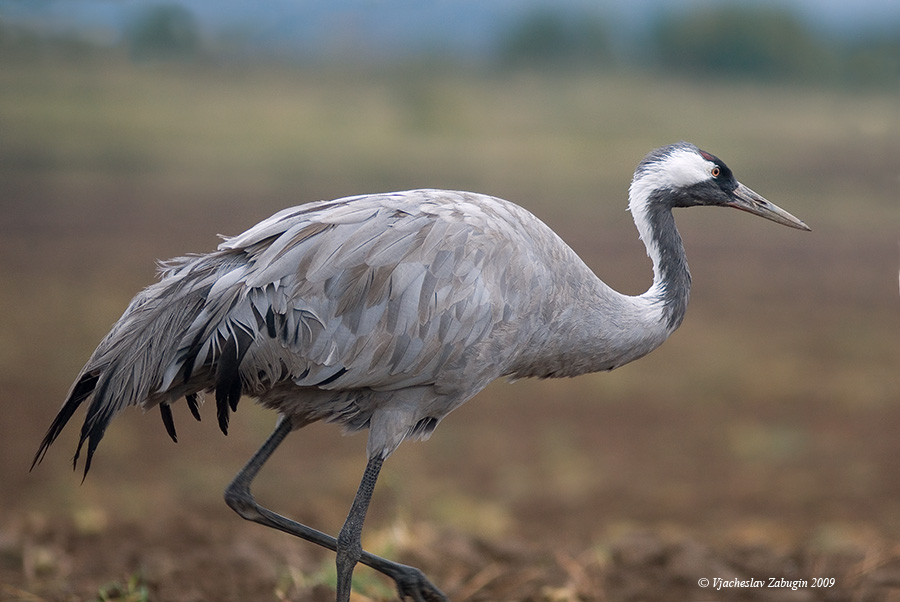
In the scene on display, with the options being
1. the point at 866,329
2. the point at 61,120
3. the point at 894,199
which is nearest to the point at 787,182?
the point at 894,199

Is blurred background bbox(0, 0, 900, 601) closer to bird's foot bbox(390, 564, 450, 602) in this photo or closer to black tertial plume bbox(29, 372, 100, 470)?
bird's foot bbox(390, 564, 450, 602)

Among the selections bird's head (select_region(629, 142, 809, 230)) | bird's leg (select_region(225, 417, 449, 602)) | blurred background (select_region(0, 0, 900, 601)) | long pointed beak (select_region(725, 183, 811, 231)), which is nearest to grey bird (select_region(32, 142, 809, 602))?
bird's leg (select_region(225, 417, 449, 602))

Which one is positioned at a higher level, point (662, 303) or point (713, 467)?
point (662, 303)

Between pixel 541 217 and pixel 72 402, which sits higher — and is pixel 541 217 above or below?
below

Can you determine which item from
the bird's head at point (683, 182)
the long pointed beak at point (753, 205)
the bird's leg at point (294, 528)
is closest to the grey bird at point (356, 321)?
the bird's leg at point (294, 528)

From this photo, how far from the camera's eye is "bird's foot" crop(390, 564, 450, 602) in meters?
4.21

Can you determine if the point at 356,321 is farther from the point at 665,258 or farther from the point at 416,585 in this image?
the point at 665,258

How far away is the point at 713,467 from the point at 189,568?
5.12 metres

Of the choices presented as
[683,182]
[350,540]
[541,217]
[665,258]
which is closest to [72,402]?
[350,540]

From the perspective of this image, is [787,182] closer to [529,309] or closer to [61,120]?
[61,120]

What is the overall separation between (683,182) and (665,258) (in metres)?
0.31

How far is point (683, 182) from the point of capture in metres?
4.37

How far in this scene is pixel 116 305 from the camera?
1275cm

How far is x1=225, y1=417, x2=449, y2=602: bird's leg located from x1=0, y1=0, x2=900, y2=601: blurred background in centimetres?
34
